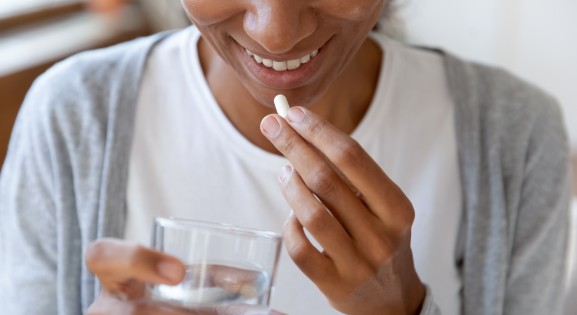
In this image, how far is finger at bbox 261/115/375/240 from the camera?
718 millimetres

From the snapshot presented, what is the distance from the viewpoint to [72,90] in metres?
1.08

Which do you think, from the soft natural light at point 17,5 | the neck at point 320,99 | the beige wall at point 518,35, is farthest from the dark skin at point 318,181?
the soft natural light at point 17,5

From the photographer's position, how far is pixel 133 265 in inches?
23.6

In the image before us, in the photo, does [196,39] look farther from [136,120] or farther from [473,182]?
[473,182]

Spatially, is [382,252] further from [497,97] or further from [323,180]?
[497,97]

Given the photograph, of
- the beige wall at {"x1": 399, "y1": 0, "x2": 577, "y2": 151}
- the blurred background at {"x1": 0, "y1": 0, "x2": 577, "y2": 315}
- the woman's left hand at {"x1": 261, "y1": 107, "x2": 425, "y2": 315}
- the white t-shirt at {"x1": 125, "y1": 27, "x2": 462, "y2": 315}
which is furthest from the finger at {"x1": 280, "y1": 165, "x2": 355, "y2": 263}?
the beige wall at {"x1": 399, "y1": 0, "x2": 577, "y2": 151}

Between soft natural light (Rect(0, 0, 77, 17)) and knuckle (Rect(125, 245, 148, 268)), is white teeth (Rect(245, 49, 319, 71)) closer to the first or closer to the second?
knuckle (Rect(125, 245, 148, 268))

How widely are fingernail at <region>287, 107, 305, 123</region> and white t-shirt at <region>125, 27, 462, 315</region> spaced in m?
0.30

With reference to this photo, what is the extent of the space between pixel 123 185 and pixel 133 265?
1.50 feet

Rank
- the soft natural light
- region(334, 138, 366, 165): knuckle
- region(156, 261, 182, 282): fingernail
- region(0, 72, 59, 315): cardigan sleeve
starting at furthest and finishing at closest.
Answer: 1. the soft natural light
2. region(0, 72, 59, 315): cardigan sleeve
3. region(334, 138, 366, 165): knuckle
4. region(156, 261, 182, 282): fingernail

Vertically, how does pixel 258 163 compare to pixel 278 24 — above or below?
below

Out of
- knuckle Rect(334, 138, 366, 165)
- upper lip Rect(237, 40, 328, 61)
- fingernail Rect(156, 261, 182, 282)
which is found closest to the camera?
fingernail Rect(156, 261, 182, 282)

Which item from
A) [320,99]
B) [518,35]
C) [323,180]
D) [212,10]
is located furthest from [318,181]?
[518,35]

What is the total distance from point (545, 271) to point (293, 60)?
0.51 metres
